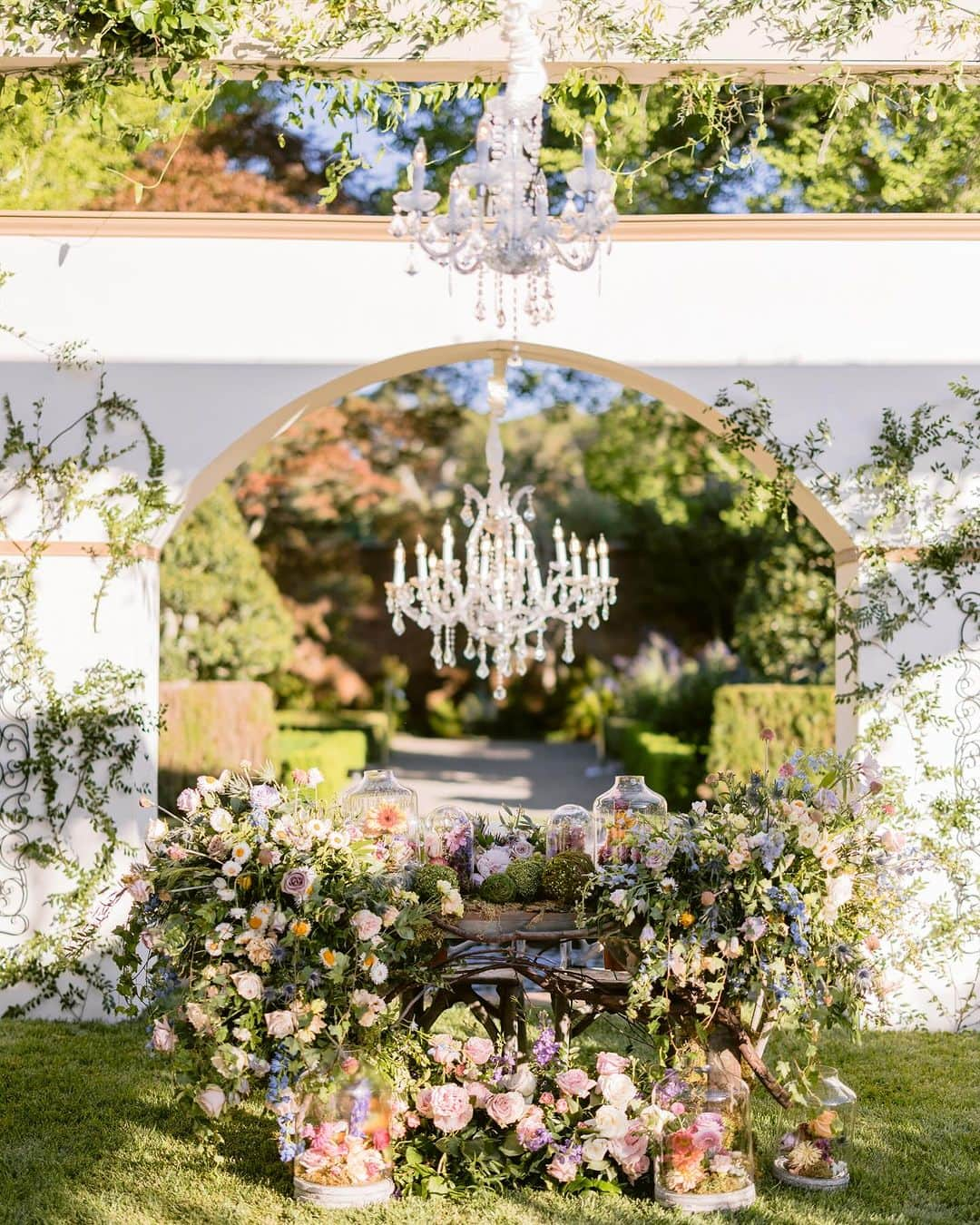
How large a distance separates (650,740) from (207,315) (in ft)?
24.5

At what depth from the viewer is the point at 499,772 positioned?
52.2 feet

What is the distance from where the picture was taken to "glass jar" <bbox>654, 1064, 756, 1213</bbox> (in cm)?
346

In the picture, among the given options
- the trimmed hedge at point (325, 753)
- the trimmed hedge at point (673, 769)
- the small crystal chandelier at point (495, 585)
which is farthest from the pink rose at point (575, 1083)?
the trimmed hedge at point (673, 769)

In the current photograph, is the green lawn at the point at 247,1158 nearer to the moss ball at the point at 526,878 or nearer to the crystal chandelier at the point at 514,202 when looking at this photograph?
the moss ball at the point at 526,878

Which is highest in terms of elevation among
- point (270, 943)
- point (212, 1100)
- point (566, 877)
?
point (566, 877)

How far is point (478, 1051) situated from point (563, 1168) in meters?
0.38

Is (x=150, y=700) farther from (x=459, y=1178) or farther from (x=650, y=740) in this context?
(x=650, y=740)

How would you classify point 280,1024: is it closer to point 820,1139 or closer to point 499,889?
point 499,889

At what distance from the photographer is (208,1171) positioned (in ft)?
12.4

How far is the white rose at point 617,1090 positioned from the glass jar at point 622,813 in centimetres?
59

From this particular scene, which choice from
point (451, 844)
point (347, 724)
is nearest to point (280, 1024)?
point (451, 844)

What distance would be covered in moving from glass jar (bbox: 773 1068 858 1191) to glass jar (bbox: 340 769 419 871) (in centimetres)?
133

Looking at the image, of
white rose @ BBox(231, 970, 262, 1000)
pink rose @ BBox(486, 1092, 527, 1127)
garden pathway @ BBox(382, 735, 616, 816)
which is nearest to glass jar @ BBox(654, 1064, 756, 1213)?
pink rose @ BBox(486, 1092, 527, 1127)

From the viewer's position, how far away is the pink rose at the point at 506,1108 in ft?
11.7
